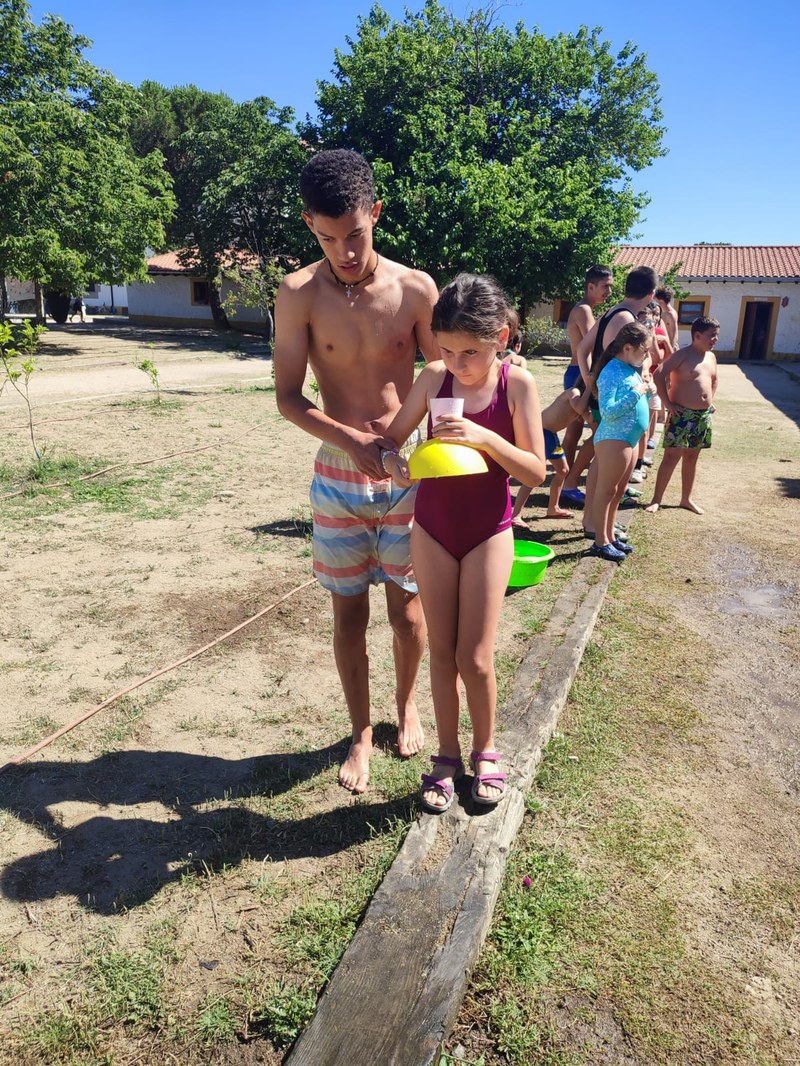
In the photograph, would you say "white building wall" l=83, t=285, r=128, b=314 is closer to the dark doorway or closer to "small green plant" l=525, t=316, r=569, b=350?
"small green plant" l=525, t=316, r=569, b=350

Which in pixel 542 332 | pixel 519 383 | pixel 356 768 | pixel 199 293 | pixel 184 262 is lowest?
pixel 356 768

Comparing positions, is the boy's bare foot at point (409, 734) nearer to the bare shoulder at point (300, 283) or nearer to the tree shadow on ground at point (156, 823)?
the tree shadow on ground at point (156, 823)

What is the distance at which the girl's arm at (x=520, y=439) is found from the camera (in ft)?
7.62

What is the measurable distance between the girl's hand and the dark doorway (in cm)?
3605

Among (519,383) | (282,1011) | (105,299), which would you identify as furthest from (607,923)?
(105,299)

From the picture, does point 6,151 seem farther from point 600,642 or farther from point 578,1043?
point 578,1043

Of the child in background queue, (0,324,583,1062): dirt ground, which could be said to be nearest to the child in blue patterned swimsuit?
(0,324,583,1062): dirt ground

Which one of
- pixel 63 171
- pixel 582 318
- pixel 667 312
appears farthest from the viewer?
pixel 63 171

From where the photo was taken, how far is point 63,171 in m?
21.3

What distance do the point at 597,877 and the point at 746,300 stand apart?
36.6 metres

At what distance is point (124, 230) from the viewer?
2323cm

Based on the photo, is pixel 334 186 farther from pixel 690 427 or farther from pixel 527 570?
pixel 690 427

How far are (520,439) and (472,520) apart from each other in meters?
0.31

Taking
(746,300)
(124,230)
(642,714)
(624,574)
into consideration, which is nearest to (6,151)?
(124,230)
